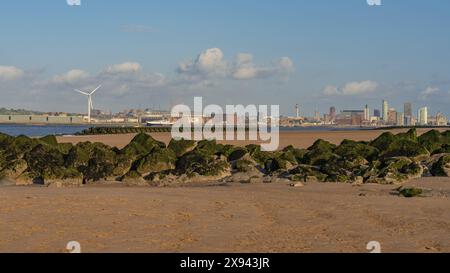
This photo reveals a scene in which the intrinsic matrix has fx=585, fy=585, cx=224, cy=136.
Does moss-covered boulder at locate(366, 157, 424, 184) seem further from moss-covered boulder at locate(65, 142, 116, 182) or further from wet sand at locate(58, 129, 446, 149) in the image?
wet sand at locate(58, 129, 446, 149)

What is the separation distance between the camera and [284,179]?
18859 mm

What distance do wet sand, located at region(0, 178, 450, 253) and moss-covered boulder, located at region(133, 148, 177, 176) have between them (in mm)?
4232

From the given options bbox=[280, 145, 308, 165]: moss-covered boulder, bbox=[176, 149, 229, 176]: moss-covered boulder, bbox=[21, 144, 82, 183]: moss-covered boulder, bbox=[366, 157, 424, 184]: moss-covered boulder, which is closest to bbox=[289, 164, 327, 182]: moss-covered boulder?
bbox=[366, 157, 424, 184]: moss-covered boulder

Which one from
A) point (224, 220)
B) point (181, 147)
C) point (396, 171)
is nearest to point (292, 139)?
point (181, 147)

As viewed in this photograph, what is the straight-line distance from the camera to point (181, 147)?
24250 millimetres

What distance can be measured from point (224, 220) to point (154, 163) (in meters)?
9.66

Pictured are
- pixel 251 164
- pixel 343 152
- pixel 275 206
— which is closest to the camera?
pixel 275 206

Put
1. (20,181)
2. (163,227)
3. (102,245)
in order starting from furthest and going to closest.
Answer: (20,181) < (163,227) < (102,245)

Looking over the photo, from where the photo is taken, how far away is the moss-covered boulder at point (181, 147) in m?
23.9

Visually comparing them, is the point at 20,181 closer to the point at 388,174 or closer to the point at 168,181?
the point at 168,181

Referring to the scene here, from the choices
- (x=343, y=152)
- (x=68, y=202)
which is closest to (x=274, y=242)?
(x=68, y=202)

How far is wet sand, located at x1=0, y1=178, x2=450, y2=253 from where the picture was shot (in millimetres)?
9203

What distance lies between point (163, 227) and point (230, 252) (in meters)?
2.37

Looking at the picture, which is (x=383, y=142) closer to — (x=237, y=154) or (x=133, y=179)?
(x=237, y=154)
